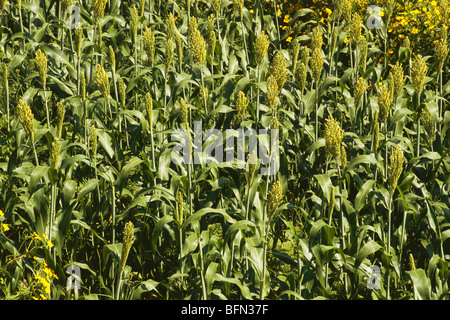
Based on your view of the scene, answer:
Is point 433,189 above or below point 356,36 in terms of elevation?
below

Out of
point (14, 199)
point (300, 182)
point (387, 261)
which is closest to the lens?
point (387, 261)

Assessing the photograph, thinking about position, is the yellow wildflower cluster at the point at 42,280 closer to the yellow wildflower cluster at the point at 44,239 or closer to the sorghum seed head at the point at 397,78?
the yellow wildflower cluster at the point at 44,239

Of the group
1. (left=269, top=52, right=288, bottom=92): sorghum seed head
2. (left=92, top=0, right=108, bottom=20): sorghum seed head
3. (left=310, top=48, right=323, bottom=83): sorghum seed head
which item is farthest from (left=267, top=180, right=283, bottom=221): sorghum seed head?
(left=92, top=0, right=108, bottom=20): sorghum seed head

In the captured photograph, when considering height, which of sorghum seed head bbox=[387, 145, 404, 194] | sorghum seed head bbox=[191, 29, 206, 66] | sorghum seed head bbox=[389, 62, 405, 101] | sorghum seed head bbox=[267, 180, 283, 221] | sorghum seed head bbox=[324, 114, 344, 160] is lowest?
sorghum seed head bbox=[267, 180, 283, 221]

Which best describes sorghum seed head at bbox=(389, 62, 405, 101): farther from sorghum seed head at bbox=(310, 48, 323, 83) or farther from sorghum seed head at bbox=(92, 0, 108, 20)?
sorghum seed head at bbox=(92, 0, 108, 20)

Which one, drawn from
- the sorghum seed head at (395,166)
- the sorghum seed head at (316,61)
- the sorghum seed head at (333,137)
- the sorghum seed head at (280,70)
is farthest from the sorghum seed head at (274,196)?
the sorghum seed head at (316,61)

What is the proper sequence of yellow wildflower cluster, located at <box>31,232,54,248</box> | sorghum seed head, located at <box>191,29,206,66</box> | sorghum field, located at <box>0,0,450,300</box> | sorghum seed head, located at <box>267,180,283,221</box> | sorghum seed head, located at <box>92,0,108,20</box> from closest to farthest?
1. sorghum seed head, located at <box>267,180,283,221</box>
2. yellow wildflower cluster, located at <box>31,232,54,248</box>
3. sorghum field, located at <box>0,0,450,300</box>
4. sorghum seed head, located at <box>191,29,206,66</box>
5. sorghum seed head, located at <box>92,0,108,20</box>

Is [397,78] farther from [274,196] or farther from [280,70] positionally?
[274,196]

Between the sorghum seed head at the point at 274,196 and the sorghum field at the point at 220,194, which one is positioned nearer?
the sorghum seed head at the point at 274,196
